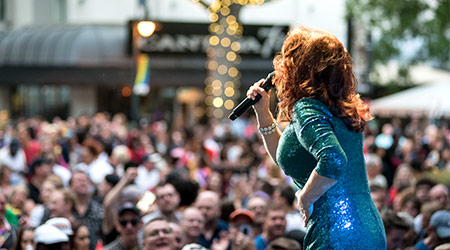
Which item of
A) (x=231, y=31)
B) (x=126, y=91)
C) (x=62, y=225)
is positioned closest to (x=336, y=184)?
(x=62, y=225)

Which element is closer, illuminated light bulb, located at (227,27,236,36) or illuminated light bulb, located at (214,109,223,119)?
illuminated light bulb, located at (227,27,236,36)

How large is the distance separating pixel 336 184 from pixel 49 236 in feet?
9.30

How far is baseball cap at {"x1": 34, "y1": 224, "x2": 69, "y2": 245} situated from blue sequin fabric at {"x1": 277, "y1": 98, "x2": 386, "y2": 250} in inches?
103

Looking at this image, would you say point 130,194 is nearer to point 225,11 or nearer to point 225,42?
point 225,42

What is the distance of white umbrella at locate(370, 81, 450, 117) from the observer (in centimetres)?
2211

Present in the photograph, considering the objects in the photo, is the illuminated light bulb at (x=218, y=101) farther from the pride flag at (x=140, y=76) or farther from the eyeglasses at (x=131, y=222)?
the eyeglasses at (x=131, y=222)

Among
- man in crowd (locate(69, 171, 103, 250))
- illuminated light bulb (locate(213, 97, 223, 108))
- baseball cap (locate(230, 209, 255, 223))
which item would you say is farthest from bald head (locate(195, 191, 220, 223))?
illuminated light bulb (locate(213, 97, 223, 108))

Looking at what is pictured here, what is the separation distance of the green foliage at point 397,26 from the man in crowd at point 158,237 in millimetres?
26254

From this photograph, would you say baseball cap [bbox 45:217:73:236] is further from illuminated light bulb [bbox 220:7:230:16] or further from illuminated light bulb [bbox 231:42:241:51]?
illuminated light bulb [bbox 220:7:230:16]

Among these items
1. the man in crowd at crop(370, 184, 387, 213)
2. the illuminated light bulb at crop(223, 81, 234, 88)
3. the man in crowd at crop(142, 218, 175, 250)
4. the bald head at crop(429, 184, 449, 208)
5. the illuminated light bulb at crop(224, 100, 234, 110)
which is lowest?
the illuminated light bulb at crop(224, 100, 234, 110)

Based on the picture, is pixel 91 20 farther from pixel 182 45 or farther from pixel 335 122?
pixel 335 122

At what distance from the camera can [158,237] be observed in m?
5.21

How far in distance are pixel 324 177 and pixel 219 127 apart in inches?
686

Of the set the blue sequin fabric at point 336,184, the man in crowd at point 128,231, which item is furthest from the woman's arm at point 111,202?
the blue sequin fabric at point 336,184
